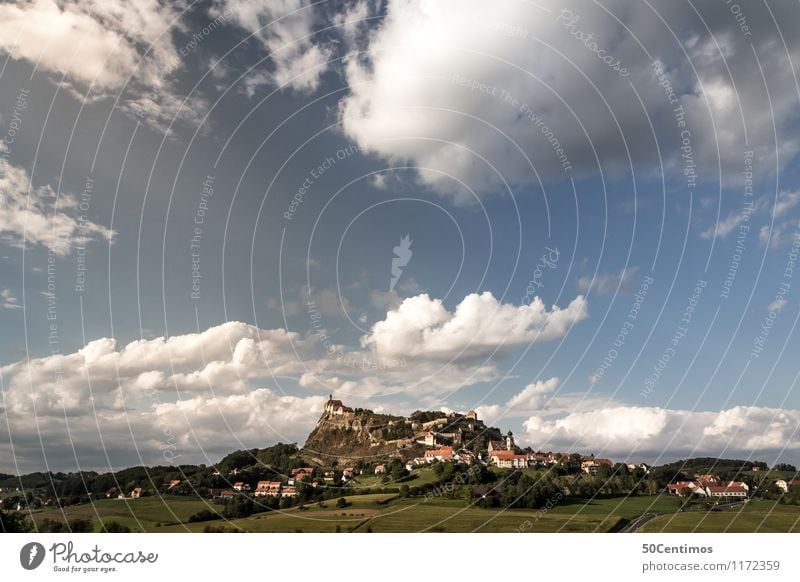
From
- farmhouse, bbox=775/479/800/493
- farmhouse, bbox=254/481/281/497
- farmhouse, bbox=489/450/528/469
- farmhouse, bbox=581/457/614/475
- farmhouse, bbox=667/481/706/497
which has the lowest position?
farmhouse, bbox=775/479/800/493

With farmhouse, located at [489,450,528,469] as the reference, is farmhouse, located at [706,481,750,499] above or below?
below

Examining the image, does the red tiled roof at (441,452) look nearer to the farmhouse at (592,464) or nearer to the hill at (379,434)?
the hill at (379,434)

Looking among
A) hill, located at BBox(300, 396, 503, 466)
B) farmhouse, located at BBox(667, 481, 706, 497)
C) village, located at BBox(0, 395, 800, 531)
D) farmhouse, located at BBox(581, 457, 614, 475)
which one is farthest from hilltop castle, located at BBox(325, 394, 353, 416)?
farmhouse, located at BBox(667, 481, 706, 497)

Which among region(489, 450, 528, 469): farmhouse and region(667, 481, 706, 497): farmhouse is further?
region(489, 450, 528, 469): farmhouse

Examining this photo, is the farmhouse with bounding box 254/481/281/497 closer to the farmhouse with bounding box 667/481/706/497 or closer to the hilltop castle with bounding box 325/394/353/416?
the farmhouse with bounding box 667/481/706/497

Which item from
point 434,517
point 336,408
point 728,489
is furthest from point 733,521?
point 336,408

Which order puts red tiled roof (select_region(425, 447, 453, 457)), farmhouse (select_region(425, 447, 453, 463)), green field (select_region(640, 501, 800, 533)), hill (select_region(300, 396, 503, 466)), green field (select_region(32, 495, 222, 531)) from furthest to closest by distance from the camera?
hill (select_region(300, 396, 503, 466)), red tiled roof (select_region(425, 447, 453, 457)), farmhouse (select_region(425, 447, 453, 463)), green field (select_region(32, 495, 222, 531)), green field (select_region(640, 501, 800, 533))

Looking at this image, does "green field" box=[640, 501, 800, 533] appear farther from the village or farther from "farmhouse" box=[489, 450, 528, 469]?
"farmhouse" box=[489, 450, 528, 469]

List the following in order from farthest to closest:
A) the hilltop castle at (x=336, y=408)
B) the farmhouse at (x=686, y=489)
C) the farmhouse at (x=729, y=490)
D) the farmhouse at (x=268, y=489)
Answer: the hilltop castle at (x=336, y=408) → the farmhouse at (x=686, y=489) → the farmhouse at (x=729, y=490) → the farmhouse at (x=268, y=489)

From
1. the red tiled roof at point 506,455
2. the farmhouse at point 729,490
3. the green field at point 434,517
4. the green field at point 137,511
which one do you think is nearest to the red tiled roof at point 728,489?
the farmhouse at point 729,490

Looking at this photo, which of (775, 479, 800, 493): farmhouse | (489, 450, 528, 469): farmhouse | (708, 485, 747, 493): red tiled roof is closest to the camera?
(775, 479, 800, 493): farmhouse

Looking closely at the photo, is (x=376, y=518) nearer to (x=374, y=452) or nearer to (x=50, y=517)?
(x=50, y=517)
